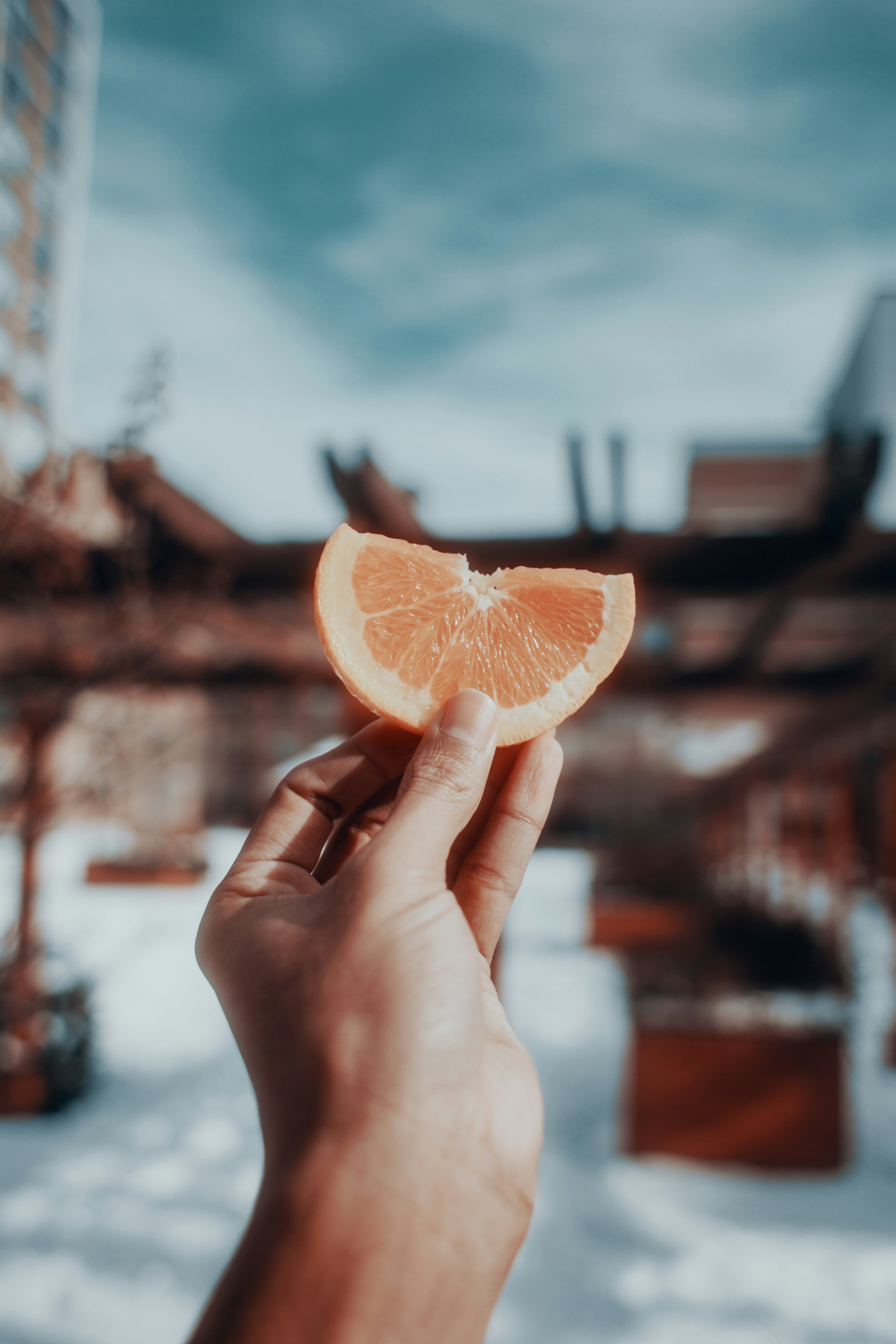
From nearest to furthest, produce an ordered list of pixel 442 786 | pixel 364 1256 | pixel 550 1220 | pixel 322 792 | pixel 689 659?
pixel 364 1256 < pixel 442 786 < pixel 322 792 < pixel 550 1220 < pixel 689 659

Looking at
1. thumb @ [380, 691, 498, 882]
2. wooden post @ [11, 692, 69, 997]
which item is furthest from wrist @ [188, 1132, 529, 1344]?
wooden post @ [11, 692, 69, 997]

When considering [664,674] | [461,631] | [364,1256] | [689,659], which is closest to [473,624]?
[461,631]

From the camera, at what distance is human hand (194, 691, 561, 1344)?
0.82 m

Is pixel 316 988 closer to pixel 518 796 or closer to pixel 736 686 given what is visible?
pixel 518 796

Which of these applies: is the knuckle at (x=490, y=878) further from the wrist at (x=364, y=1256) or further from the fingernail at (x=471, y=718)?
the wrist at (x=364, y=1256)

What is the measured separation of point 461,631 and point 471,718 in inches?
10.7

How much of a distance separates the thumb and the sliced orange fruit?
0.12 meters

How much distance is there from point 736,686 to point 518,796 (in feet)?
13.5

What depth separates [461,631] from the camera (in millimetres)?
1414

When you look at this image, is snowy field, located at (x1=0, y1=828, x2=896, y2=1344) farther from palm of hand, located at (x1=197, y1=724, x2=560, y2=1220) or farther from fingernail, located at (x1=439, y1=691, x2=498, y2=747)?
fingernail, located at (x1=439, y1=691, x2=498, y2=747)

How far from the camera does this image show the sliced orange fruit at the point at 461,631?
133cm

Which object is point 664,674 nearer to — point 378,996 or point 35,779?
point 35,779

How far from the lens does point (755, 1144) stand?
14.7 feet

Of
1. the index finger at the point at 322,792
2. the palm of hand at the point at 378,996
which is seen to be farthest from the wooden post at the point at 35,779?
the palm of hand at the point at 378,996
